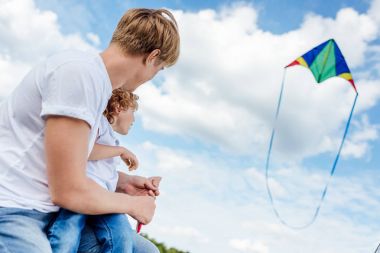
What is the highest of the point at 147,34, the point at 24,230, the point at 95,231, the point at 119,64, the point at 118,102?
the point at 118,102

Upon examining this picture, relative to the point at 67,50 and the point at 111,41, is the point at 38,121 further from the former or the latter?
the point at 111,41

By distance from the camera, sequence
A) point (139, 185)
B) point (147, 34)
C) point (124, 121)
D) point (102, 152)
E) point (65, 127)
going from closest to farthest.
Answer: point (65, 127)
point (147, 34)
point (102, 152)
point (139, 185)
point (124, 121)

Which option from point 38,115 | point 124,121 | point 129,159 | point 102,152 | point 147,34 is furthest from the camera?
point 124,121

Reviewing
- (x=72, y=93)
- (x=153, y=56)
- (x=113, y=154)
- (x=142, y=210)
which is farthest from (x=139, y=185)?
(x=72, y=93)

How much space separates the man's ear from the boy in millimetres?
466

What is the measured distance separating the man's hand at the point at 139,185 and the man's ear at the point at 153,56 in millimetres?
625

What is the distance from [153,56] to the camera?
5.92ft

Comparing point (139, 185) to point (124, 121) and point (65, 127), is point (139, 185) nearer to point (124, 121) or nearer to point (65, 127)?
point (124, 121)

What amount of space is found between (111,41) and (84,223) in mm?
654

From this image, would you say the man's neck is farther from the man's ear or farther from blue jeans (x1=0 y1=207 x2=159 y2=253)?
blue jeans (x1=0 y1=207 x2=159 y2=253)

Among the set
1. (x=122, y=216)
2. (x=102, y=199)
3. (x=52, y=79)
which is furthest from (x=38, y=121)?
(x=122, y=216)

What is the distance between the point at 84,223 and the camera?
71.2 inches

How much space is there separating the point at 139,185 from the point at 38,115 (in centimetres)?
72

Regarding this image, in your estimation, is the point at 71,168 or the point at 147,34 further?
the point at 147,34
